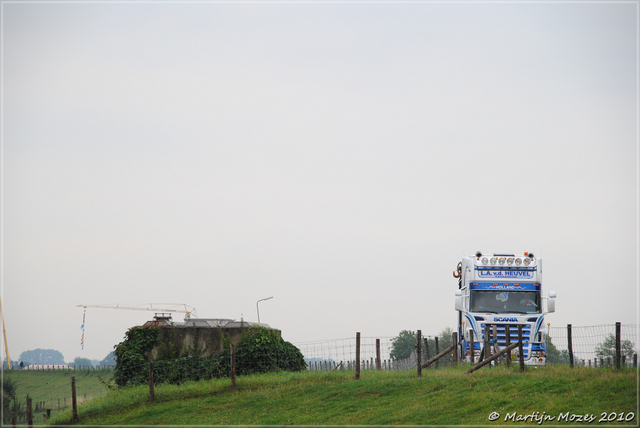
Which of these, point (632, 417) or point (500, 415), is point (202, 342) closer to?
point (500, 415)

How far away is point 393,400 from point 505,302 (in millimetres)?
8143

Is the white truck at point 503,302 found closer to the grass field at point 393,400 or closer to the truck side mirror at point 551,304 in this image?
the truck side mirror at point 551,304

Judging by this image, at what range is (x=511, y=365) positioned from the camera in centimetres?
2120

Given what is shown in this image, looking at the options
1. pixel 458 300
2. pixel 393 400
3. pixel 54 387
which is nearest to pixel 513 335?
pixel 458 300

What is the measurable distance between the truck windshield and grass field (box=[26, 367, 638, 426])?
3914 mm

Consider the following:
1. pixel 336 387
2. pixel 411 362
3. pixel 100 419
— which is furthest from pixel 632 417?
pixel 411 362

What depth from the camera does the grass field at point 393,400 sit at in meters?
15.2

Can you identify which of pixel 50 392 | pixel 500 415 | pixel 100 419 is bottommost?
pixel 50 392

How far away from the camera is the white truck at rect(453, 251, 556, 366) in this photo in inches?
953

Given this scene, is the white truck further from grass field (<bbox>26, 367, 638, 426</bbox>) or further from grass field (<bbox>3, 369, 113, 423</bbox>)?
grass field (<bbox>3, 369, 113, 423</bbox>)

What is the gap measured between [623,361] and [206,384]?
1607cm

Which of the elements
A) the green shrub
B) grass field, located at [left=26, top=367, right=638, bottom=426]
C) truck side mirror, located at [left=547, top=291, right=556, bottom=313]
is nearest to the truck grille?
truck side mirror, located at [left=547, top=291, right=556, bottom=313]

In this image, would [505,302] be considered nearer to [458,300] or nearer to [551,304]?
[551,304]

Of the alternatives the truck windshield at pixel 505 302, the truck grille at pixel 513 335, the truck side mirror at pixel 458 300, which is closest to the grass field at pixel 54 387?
the truck side mirror at pixel 458 300
